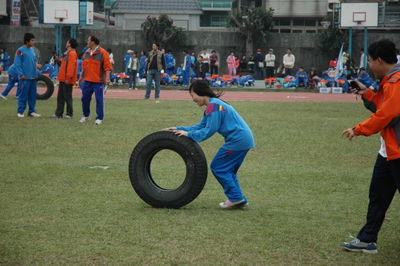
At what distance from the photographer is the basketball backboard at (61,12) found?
3672 centimetres

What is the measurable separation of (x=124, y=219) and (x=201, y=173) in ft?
2.84

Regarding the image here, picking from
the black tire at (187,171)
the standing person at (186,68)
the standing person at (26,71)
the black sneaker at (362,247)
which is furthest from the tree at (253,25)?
the black sneaker at (362,247)

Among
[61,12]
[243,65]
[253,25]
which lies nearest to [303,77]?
[243,65]

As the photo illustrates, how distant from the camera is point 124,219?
6660mm

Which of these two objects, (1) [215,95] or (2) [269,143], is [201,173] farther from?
(2) [269,143]

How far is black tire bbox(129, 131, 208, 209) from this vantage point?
6953 millimetres

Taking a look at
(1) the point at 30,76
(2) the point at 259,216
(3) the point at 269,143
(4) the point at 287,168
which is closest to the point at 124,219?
(2) the point at 259,216

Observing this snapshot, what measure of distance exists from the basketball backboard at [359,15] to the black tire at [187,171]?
29999 millimetres

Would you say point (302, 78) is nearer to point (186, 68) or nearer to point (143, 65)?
point (186, 68)

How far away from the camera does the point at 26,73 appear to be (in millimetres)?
16031

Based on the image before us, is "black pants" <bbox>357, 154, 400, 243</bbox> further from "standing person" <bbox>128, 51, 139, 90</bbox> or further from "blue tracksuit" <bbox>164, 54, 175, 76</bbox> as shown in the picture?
"blue tracksuit" <bbox>164, 54, 175, 76</bbox>

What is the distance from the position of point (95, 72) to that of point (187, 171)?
8633 millimetres

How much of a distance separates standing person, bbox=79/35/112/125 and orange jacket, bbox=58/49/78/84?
2.95 feet

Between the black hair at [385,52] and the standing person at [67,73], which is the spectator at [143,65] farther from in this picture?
the black hair at [385,52]
